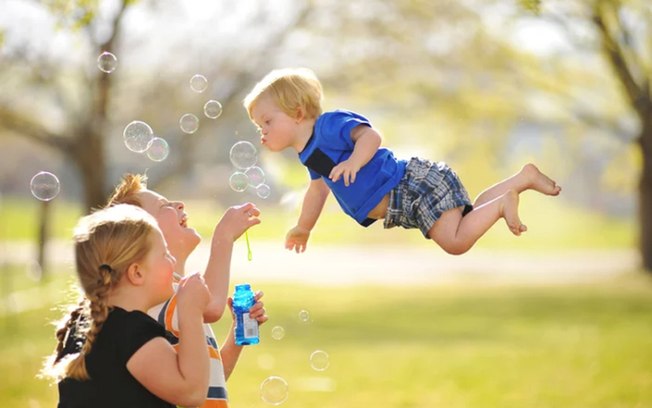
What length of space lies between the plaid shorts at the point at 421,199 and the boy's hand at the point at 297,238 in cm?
33

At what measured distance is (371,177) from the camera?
418 centimetres

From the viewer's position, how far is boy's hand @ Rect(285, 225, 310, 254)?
4.39m

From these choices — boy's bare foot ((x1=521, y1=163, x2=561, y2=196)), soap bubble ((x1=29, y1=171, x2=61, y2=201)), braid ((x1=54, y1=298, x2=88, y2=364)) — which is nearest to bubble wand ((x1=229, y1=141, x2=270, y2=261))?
soap bubble ((x1=29, y1=171, x2=61, y2=201))

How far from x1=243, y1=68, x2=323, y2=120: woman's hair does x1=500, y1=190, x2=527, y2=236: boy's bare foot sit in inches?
30.3

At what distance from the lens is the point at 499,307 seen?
14.6m

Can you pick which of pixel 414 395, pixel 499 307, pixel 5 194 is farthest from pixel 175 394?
pixel 5 194

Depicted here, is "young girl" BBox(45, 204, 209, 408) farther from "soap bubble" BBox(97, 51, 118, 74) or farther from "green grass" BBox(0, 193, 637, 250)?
"green grass" BBox(0, 193, 637, 250)

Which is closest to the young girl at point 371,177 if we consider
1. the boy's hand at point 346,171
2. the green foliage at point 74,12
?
the boy's hand at point 346,171

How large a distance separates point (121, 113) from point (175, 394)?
15.0m

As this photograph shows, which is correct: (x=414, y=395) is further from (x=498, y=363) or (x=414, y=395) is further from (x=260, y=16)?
(x=260, y=16)

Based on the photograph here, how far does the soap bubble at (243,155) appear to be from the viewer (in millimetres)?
4863

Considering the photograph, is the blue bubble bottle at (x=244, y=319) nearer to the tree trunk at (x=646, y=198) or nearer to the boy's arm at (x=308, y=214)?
the boy's arm at (x=308, y=214)

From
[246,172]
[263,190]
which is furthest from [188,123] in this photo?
[263,190]

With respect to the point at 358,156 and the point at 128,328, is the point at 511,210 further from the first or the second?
the point at 128,328
